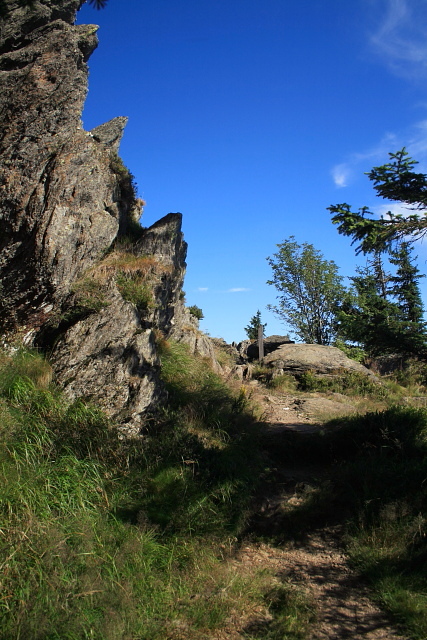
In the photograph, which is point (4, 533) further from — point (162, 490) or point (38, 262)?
point (38, 262)

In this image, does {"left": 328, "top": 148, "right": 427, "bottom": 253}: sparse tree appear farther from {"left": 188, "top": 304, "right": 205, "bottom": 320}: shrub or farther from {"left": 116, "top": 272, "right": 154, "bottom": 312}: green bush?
{"left": 188, "top": 304, "right": 205, "bottom": 320}: shrub

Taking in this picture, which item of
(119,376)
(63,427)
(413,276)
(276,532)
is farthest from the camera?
(413,276)

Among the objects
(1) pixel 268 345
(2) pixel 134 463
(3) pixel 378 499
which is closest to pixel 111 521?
(2) pixel 134 463

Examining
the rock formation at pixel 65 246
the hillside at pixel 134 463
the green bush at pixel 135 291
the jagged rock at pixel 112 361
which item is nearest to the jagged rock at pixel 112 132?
the hillside at pixel 134 463

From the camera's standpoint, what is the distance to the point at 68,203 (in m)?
8.20

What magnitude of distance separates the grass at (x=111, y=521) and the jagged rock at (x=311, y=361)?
8.81 m

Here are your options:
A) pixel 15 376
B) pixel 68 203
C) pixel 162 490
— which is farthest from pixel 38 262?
pixel 162 490

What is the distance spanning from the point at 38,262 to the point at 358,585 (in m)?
6.71

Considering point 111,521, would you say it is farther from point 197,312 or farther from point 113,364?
point 197,312

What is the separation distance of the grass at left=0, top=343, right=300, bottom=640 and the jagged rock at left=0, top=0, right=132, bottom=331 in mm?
1459

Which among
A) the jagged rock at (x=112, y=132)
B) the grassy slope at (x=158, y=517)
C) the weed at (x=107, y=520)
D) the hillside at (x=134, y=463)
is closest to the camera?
the weed at (x=107, y=520)

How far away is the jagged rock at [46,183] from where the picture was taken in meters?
7.49

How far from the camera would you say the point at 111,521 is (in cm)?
476

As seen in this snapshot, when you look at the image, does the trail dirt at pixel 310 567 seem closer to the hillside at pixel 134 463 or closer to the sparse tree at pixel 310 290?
the hillside at pixel 134 463
